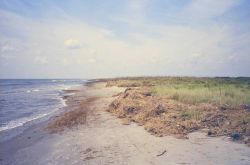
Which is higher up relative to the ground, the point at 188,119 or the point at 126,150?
the point at 188,119

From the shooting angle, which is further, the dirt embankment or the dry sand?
the dirt embankment

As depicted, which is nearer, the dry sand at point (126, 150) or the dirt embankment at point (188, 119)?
the dry sand at point (126, 150)

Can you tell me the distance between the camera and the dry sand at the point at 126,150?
8547 millimetres

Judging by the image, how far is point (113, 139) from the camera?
1127cm

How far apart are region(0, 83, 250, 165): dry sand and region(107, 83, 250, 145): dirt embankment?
538 millimetres

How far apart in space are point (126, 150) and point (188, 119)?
470 cm

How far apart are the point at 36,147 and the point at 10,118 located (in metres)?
9.68

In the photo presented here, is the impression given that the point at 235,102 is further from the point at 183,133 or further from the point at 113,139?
the point at 113,139

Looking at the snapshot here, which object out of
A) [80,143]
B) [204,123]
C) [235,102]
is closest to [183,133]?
[204,123]

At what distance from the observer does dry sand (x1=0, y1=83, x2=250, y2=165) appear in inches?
336

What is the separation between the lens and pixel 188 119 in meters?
13.3

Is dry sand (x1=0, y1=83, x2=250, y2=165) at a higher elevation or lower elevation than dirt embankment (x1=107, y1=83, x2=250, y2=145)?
lower

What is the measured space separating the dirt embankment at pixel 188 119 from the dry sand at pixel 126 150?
0.54m

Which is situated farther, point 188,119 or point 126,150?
Answer: point 188,119
